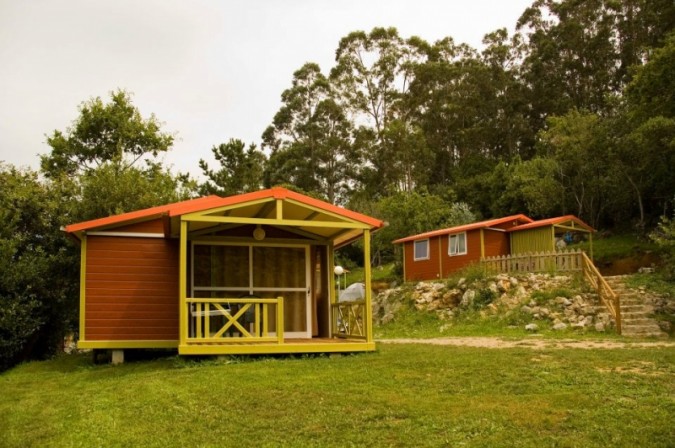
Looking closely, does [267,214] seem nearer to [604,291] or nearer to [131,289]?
[131,289]

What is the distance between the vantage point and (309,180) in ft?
158

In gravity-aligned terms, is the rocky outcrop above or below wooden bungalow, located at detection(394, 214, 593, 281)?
below

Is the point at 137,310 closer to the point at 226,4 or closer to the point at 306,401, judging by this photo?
the point at 306,401

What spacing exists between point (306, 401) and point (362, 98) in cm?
4305

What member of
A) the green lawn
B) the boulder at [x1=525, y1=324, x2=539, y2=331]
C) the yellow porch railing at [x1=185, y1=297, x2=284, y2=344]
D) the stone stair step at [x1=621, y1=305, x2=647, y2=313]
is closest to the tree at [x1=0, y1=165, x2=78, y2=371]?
the green lawn

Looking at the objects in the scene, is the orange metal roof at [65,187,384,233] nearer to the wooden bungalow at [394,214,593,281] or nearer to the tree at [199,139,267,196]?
the wooden bungalow at [394,214,593,281]

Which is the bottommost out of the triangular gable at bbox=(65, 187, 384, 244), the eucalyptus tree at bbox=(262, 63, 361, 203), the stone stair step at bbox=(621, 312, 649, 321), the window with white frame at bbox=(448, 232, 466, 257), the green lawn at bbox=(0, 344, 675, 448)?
the green lawn at bbox=(0, 344, 675, 448)

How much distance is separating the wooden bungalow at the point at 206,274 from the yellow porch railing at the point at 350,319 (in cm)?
2

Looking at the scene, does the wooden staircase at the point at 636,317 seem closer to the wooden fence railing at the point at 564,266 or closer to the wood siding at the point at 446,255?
the wooden fence railing at the point at 564,266

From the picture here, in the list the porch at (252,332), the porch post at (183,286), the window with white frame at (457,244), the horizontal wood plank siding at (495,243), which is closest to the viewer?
the porch post at (183,286)

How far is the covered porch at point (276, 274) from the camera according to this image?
417 inches

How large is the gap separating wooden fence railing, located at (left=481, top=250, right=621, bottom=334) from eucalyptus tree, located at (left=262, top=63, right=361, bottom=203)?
27.7 m

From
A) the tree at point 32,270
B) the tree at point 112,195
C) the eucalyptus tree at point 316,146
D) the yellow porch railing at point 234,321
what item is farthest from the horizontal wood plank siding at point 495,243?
the eucalyptus tree at point 316,146

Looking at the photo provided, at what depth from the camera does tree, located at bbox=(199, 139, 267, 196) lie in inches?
1118
